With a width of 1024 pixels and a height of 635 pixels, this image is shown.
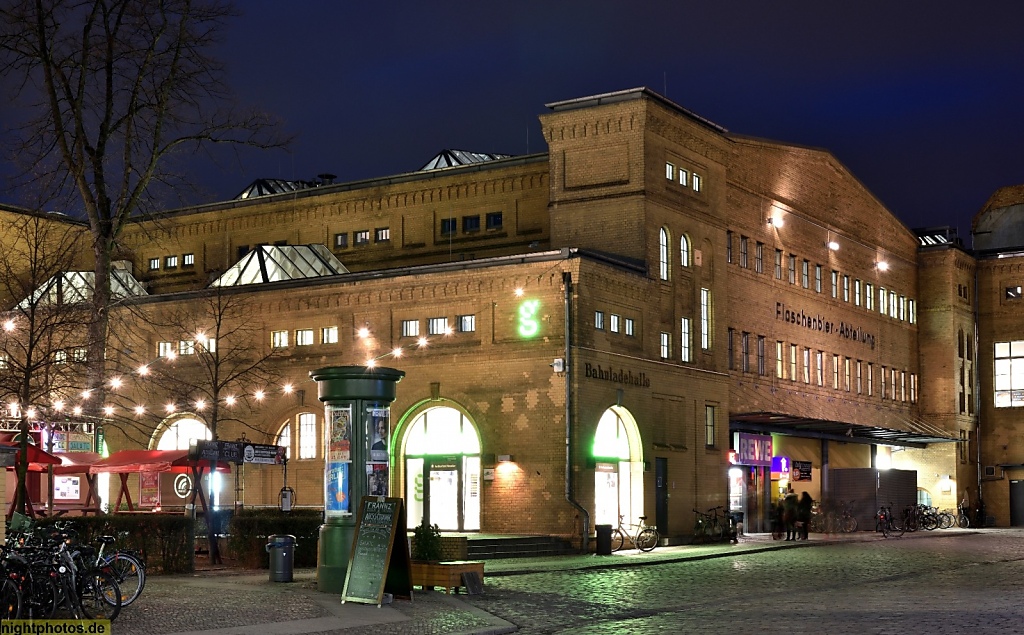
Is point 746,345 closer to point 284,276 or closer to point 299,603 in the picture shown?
point 284,276

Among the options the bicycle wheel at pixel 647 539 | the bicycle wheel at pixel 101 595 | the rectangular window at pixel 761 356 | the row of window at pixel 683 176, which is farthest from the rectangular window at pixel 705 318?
the bicycle wheel at pixel 101 595

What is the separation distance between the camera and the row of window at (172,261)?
5784 cm

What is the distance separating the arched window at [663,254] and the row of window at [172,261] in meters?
21.9

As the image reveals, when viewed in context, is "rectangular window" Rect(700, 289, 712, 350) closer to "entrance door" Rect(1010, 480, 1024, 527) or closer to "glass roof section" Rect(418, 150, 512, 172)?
"glass roof section" Rect(418, 150, 512, 172)

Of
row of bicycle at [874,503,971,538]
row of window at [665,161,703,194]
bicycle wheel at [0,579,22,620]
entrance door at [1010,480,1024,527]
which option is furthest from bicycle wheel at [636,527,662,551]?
entrance door at [1010,480,1024,527]

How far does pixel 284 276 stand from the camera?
48.7 m

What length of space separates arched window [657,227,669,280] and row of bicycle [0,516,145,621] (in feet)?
85.3

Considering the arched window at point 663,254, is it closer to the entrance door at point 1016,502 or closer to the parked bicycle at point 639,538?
the parked bicycle at point 639,538

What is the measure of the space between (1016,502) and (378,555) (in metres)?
51.4

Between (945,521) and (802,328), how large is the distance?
12.8m

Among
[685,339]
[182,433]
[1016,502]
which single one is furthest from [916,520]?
[182,433]

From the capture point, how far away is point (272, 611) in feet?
69.8

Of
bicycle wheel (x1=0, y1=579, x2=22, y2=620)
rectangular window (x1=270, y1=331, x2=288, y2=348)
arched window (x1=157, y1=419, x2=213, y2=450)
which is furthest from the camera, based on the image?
arched window (x1=157, y1=419, x2=213, y2=450)

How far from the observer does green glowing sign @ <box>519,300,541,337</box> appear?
40.7m
